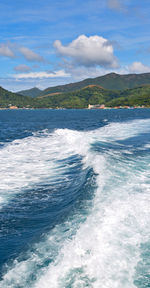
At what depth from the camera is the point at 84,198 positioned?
1455cm

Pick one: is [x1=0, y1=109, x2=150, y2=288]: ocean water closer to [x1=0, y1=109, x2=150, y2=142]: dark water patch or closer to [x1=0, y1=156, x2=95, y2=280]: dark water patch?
[x1=0, y1=156, x2=95, y2=280]: dark water patch

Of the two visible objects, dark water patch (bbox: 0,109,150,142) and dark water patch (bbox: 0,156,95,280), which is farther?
dark water patch (bbox: 0,109,150,142)

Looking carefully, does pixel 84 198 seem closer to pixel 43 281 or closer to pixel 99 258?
pixel 99 258

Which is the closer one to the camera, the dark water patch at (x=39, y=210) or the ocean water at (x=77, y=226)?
the ocean water at (x=77, y=226)

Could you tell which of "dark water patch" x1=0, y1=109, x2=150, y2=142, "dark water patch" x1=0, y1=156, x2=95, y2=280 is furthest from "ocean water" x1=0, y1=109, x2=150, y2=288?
"dark water patch" x1=0, y1=109, x2=150, y2=142

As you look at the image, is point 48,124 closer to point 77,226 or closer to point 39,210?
point 39,210

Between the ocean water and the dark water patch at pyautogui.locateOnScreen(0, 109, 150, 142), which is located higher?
the dark water patch at pyautogui.locateOnScreen(0, 109, 150, 142)

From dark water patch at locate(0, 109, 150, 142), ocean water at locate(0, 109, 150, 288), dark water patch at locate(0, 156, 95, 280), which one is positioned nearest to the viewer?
ocean water at locate(0, 109, 150, 288)

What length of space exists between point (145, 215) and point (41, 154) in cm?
1961

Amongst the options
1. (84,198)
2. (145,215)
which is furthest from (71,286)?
(84,198)

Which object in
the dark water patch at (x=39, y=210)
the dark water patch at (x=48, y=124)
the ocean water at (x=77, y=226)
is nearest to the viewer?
the ocean water at (x=77, y=226)

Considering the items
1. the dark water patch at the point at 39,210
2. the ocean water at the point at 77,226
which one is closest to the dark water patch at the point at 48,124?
the ocean water at the point at 77,226

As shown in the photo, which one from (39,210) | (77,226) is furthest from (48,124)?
(77,226)

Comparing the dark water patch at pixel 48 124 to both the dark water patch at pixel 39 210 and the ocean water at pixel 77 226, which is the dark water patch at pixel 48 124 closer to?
the ocean water at pixel 77 226
